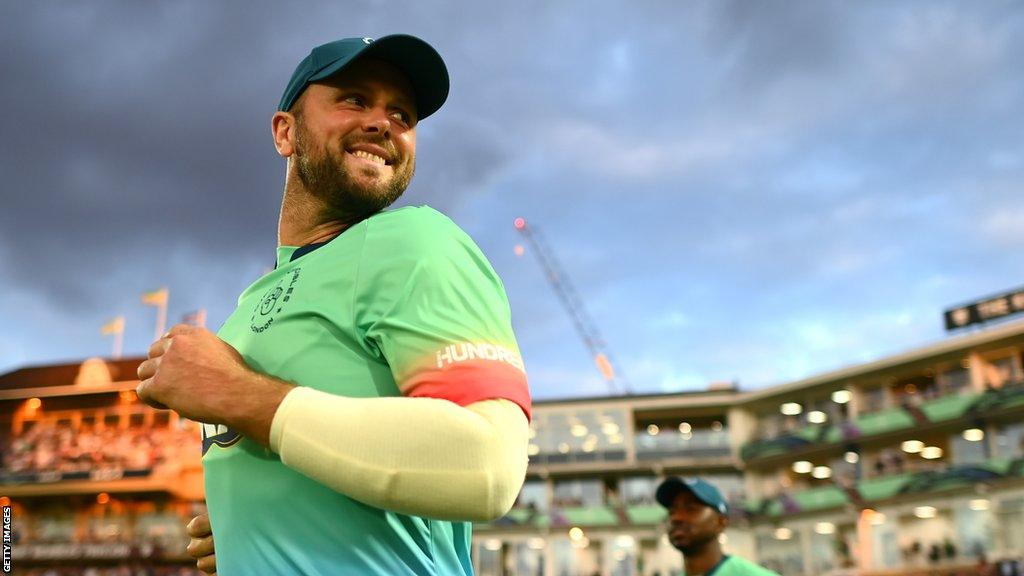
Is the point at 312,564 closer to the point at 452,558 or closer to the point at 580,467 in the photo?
the point at 452,558

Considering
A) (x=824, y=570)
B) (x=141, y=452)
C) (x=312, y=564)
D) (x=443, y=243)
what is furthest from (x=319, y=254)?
(x=141, y=452)

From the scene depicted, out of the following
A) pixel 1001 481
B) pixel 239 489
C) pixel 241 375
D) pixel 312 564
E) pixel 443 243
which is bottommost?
pixel 312 564

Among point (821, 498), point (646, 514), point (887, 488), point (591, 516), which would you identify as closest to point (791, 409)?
point (821, 498)

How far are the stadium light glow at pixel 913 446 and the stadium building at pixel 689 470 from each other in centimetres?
7

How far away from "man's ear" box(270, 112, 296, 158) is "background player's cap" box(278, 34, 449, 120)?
0.12 feet

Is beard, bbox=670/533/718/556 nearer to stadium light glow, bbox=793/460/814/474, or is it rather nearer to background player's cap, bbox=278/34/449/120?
background player's cap, bbox=278/34/449/120

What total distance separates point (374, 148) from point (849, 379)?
49.3 m

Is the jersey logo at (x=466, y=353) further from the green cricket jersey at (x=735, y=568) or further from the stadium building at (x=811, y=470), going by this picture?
the stadium building at (x=811, y=470)

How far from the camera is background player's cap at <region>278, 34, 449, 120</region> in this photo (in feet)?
7.04

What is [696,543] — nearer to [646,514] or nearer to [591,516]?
[646,514]

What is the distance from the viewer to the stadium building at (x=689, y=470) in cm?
4066

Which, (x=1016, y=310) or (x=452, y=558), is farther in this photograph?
(x=1016, y=310)

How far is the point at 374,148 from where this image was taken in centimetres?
225

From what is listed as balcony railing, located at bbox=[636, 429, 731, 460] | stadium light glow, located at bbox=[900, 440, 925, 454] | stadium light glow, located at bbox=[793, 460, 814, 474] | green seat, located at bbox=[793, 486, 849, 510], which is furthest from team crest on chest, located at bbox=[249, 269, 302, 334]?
balcony railing, located at bbox=[636, 429, 731, 460]
